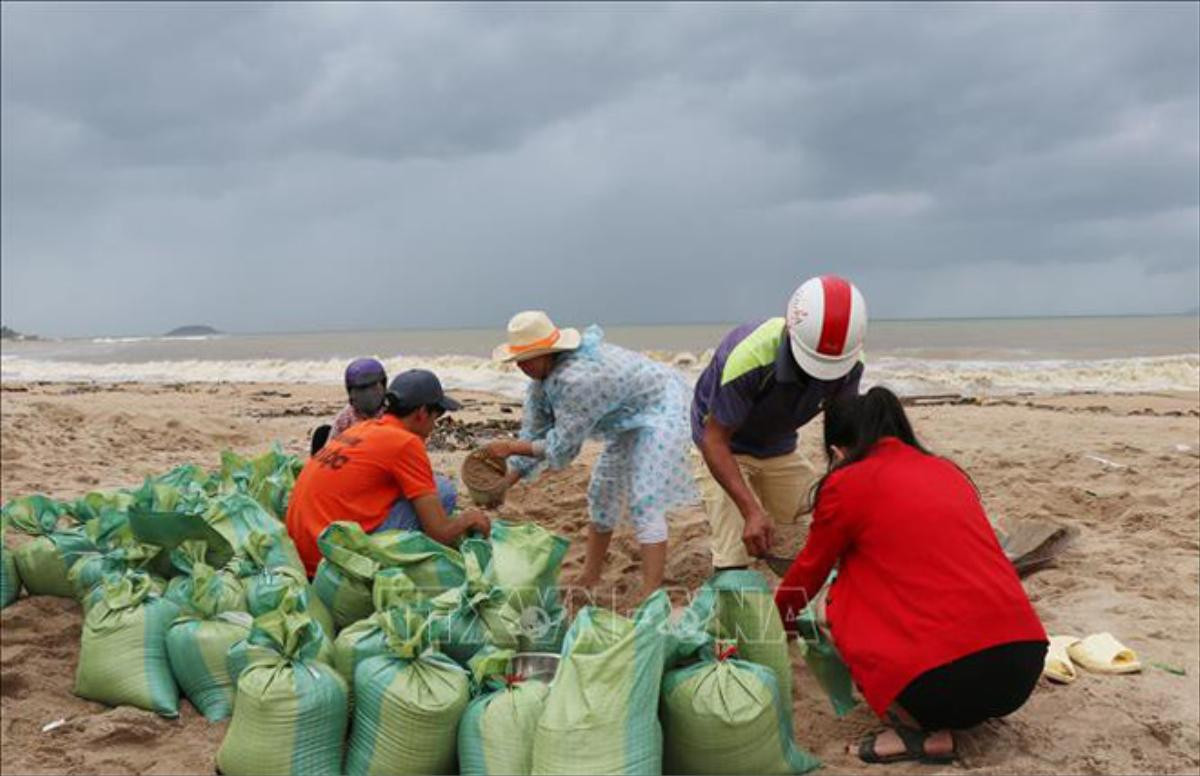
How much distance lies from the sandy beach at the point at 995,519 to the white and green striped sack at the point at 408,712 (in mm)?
526

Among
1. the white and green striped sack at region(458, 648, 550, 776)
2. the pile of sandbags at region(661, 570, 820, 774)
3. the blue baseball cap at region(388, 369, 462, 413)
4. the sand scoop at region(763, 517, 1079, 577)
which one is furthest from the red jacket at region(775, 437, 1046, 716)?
the blue baseball cap at region(388, 369, 462, 413)

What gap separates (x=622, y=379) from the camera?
3924mm

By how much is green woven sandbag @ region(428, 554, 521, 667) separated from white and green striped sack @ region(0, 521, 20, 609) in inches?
77.9

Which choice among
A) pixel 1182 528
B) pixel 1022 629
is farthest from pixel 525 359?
pixel 1182 528

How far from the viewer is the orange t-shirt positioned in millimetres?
3547

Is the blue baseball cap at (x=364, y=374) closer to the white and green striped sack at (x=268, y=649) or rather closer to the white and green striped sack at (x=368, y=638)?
the white and green striped sack at (x=268, y=649)

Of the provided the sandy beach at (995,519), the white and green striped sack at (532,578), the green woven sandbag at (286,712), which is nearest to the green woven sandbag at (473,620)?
the white and green striped sack at (532,578)

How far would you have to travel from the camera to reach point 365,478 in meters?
3.54

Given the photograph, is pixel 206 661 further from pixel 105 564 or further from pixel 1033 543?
→ pixel 1033 543

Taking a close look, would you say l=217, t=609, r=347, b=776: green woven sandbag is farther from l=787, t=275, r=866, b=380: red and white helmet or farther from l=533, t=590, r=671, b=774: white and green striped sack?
l=787, t=275, r=866, b=380: red and white helmet

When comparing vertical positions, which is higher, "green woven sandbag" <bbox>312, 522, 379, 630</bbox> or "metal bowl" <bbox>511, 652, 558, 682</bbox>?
"green woven sandbag" <bbox>312, 522, 379, 630</bbox>

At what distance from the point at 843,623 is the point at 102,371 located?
2446 centimetres

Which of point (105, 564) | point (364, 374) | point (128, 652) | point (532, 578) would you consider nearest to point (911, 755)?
point (532, 578)

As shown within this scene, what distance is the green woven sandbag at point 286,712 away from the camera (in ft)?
8.05
